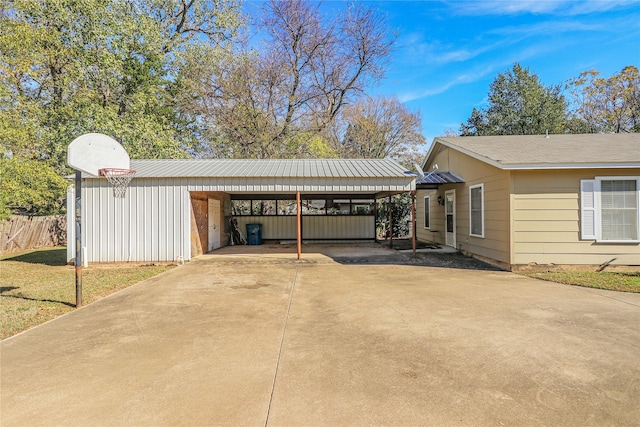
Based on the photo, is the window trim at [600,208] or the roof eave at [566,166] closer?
the roof eave at [566,166]

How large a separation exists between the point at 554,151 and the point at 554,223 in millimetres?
2154

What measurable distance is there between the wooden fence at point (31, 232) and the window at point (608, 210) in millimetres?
19131

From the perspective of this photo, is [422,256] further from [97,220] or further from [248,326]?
[97,220]

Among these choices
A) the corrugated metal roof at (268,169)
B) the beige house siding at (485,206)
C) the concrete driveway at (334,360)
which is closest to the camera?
the concrete driveway at (334,360)

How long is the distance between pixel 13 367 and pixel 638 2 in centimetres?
1632

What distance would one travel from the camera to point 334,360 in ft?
→ 10.5

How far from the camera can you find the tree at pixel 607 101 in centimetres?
2039

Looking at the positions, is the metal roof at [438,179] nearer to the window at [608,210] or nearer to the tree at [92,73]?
the window at [608,210]

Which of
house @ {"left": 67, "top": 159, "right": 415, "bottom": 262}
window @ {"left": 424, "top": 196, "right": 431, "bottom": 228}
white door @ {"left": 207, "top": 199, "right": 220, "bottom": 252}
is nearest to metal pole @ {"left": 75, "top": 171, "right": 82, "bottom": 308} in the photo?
house @ {"left": 67, "top": 159, "right": 415, "bottom": 262}

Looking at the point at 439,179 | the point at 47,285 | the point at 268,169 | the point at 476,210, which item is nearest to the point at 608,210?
the point at 476,210

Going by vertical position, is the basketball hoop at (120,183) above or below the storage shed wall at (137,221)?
above

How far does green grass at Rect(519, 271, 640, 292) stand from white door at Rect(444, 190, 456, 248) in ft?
12.9

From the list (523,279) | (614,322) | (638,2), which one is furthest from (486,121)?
(614,322)

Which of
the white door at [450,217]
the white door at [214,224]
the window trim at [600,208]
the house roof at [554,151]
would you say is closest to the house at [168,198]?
the white door at [214,224]
